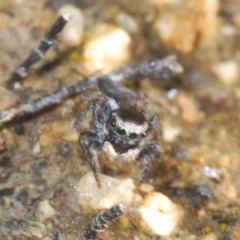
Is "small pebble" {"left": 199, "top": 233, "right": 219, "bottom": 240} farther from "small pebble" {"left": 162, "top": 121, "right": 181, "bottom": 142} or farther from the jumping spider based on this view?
"small pebble" {"left": 162, "top": 121, "right": 181, "bottom": 142}

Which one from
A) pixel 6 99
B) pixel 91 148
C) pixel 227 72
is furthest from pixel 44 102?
pixel 227 72

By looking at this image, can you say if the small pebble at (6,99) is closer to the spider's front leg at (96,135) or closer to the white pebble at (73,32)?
the spider's front leg at (96,135)

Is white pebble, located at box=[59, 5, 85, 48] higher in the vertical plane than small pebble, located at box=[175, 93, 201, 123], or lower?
higher

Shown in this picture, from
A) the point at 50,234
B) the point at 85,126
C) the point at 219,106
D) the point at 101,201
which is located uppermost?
the point at 219,106

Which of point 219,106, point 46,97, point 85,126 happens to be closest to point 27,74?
point 46,97

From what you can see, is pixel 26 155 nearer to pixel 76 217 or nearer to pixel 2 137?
pixel 2 137

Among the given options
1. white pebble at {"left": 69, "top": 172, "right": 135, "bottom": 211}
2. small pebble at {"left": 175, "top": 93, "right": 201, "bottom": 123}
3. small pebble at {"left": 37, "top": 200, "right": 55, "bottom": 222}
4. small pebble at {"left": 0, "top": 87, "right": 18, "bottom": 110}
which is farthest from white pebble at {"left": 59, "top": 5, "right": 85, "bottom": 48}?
small pebble at {"left": 37, "top": 200, "right": 55, "bottom": 222}

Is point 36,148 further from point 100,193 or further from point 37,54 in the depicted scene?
point 37,54
